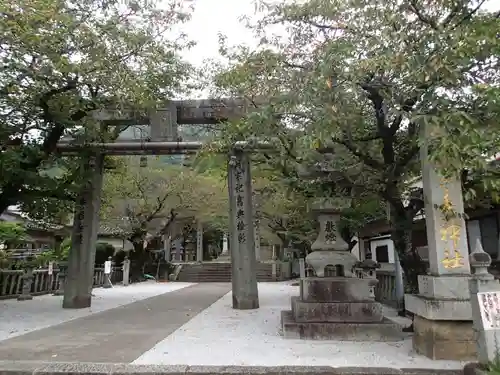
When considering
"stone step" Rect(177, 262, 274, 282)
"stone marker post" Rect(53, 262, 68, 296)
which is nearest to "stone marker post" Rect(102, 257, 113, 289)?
"stone marker post" Rect(53, 262, 68, 296)

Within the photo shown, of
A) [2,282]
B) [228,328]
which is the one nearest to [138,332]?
[228,328]

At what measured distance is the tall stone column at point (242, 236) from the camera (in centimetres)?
1130

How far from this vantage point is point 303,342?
6.48m

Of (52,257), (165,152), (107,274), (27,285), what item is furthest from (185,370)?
(107,274)

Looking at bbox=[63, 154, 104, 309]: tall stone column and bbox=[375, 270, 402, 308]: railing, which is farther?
bbox=[63, 154, 104, 309]: tall stone column

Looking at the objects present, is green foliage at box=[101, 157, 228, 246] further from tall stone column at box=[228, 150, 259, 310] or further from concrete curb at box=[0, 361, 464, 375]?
concrete curb at box=[0, 361, 464, 375]

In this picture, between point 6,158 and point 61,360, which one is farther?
point 6,158

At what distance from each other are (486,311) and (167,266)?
2614 centimetres

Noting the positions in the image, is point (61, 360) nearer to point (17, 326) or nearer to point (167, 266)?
point (17, 326)

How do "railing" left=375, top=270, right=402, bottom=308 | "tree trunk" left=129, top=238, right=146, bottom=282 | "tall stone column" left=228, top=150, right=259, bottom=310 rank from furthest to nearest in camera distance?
"tree trunk" left=129, top=238, right=146, bottom=282 → "tall stone column" left=228, top=150, right=259, bottom=310 → "railing" left=375, top=270, right=402, bottom=308

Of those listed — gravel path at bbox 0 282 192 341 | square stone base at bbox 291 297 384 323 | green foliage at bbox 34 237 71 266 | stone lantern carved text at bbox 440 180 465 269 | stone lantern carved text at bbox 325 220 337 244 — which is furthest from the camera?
green foliage at bbox 34 237 71 266

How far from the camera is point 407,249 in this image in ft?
23.5

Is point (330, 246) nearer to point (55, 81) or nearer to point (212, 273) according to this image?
point (55, 81)

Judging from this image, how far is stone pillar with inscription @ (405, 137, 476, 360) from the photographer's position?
5.14 meters
